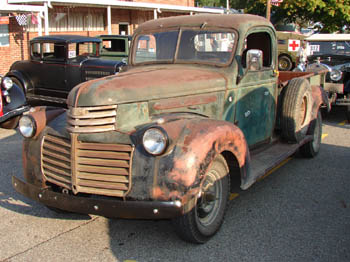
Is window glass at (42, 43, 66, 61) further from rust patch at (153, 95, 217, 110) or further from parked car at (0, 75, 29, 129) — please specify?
rust patch at (153, 95, 217, 110)

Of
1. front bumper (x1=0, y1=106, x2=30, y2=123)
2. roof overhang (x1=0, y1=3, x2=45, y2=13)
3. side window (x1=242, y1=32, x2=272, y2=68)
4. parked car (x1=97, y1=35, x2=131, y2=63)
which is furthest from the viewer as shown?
roof overhang (x1=0, y1=3, x2=45, y2=13)

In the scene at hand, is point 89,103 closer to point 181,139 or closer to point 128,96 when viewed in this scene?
point 128,96

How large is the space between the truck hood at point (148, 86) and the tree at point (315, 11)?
17.4 metres

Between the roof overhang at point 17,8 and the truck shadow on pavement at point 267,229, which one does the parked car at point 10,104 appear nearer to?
the truck shadow on pavement at point 267,229

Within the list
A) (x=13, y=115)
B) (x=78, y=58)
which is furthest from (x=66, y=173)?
(x=78, y=58)

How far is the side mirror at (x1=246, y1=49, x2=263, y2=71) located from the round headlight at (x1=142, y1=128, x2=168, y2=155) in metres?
1.73

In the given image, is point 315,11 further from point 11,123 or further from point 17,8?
point 11,123

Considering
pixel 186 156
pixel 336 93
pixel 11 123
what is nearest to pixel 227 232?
pixel 186 156

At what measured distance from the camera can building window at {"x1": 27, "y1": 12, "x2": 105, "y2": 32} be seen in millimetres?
17312

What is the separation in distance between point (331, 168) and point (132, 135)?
350 cm

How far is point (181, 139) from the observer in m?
3.35

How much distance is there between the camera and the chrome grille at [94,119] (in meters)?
3.53

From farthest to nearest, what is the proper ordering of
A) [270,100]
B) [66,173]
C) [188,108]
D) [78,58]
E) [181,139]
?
1. [78,58]
2. [270,100]
3. [188,108]
4. [66,173]
5. [181,139]

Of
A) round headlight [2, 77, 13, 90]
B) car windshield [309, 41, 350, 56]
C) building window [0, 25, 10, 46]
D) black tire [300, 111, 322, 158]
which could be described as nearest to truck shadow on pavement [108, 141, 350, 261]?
black tire [300, 111, 322, 158]
